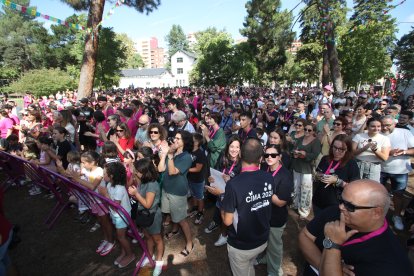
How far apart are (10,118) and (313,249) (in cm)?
868

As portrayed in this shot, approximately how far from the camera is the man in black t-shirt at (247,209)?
240 cm

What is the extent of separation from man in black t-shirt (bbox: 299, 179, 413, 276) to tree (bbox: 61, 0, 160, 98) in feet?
43.9

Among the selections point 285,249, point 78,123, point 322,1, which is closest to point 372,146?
point 285,249

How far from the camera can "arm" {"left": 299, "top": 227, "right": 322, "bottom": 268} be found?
1.81 meters

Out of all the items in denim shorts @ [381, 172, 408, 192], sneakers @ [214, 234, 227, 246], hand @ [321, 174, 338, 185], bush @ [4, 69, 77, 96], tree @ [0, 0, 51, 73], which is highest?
tree @ [0, 0, 51, 73]

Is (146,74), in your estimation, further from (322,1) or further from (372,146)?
(372,146)

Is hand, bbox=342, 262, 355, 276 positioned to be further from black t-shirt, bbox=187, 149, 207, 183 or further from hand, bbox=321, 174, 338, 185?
black t-shirt, bbox=187, 149, 207, 183

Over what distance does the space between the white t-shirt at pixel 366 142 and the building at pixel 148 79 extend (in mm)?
65263

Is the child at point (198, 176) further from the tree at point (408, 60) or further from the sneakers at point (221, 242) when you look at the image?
the tree at point (408, 60)

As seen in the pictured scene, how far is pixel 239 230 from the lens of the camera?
2.49 metres

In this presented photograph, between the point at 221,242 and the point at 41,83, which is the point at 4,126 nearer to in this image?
the point at 221,242

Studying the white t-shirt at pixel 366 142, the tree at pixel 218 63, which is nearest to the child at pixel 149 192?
the white t-shirt at pixel 366 142

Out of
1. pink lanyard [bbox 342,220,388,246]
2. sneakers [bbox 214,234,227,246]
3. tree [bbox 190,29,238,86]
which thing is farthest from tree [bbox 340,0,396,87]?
pink lanyard [bbox 342,220,388,246]

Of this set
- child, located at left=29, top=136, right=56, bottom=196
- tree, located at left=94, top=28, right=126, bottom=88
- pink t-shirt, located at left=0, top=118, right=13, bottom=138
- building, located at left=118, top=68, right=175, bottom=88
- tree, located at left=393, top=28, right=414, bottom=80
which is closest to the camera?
child, located at left=29, top=136, right=56, bottom=196
